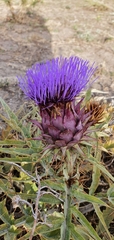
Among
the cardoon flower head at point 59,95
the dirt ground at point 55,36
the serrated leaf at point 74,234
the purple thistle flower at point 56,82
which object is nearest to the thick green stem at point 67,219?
the serrated leaf at point 74,234

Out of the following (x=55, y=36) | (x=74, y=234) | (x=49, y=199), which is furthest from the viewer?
(x=55, y=36)

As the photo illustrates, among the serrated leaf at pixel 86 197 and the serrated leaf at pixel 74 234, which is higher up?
the serrated leaf at pixel 86 197

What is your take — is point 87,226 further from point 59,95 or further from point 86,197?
point 59,95

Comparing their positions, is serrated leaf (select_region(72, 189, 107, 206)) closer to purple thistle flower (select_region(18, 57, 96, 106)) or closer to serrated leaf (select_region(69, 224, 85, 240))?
serrated leaf (select_region(69, 224, 85, 240))

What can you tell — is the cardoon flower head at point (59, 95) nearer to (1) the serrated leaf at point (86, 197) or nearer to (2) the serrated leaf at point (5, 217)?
(1) the serrated leaf at point (86, 197)

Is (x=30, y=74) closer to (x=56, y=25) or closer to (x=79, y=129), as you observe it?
(x=79, y=129)

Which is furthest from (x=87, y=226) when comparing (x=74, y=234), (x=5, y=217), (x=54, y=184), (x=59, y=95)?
(x=59, y=95)

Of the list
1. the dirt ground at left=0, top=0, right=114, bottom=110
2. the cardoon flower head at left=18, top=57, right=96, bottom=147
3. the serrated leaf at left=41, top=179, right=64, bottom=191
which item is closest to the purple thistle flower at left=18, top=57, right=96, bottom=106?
the cardoon flower head at left=18, top=57, right=96, bottom=147

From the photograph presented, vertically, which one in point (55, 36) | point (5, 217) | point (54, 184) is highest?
point (54, 184)
